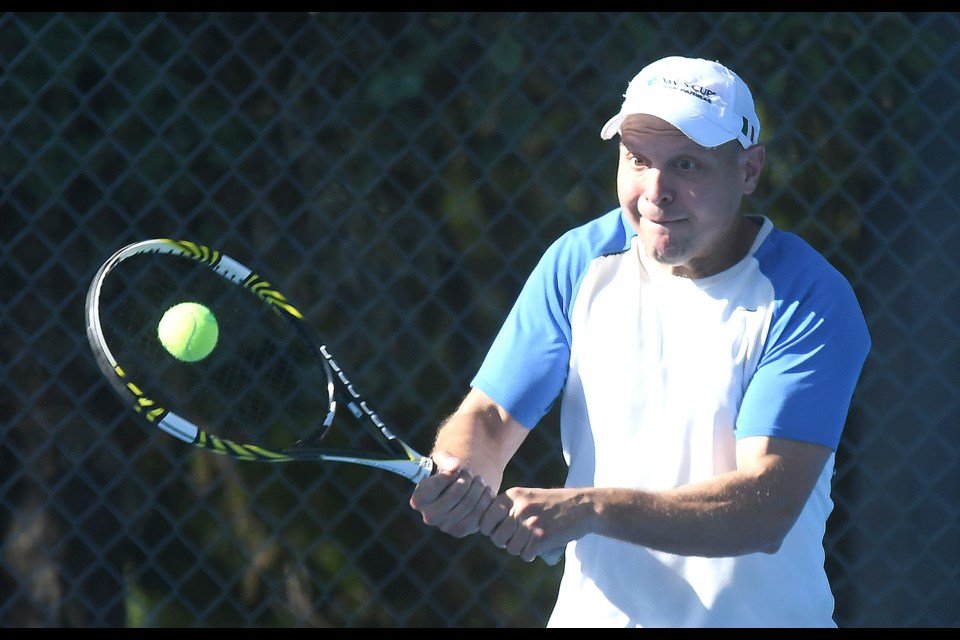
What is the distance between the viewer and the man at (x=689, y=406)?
2.08 metres

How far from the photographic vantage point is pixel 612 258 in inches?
89.5

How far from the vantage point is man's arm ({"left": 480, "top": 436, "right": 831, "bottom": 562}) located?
81.0 inches

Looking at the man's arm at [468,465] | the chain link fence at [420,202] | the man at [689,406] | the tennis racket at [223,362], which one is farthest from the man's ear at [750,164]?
the tennis racket at [223,362]

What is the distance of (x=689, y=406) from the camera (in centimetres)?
215

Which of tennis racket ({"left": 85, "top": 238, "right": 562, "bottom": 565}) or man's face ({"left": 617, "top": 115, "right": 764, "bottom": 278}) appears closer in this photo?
man's face ({"left": 617, "top": 115, "right": 764, "bottom": 278})

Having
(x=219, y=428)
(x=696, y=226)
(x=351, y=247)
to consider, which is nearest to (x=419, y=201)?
(x=351, y=247)

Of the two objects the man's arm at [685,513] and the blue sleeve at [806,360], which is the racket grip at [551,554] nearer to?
the man's arm at [685,513]

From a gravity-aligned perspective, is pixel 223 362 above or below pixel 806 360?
above

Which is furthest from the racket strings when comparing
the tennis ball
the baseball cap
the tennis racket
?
the baseball cap

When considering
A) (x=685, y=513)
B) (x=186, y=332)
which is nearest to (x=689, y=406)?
(x=685, y=513)

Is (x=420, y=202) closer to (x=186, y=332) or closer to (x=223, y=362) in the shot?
(x=223, y=362)

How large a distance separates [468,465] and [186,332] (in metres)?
0.48

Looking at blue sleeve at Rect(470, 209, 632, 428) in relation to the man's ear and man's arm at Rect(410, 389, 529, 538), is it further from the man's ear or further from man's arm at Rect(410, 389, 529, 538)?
the man's ear
